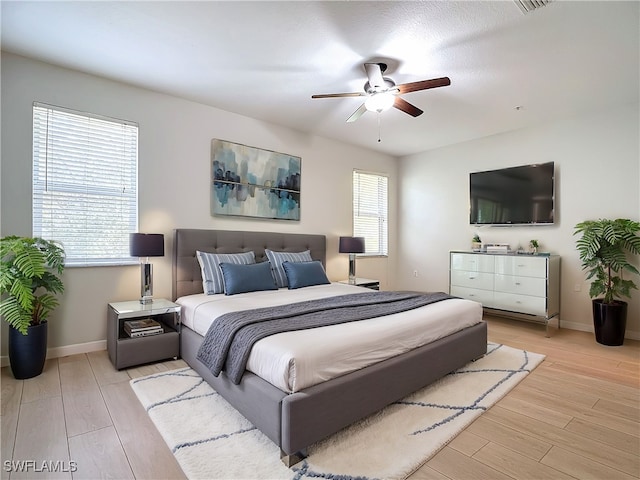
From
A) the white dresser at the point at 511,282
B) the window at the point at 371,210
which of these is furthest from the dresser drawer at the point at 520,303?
the window at the point at 371,210

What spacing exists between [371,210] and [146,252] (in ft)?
12.4

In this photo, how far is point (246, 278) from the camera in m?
3.52

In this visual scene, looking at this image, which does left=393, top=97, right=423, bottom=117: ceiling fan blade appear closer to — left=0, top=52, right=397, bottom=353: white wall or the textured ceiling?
the textured ceiling

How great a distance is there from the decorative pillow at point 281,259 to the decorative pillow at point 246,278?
0.78 ft

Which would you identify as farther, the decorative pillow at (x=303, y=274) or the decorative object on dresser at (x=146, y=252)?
the decorative pillow at (x=303, y=274)

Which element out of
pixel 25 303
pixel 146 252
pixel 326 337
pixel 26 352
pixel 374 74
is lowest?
pixel 26 352

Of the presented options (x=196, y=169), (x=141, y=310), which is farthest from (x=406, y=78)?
(x=141, y=310)

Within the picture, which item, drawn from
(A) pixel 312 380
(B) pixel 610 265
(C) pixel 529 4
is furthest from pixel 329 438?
(B) pixel 610 265

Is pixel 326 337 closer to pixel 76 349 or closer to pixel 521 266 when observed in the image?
pixel 76 349

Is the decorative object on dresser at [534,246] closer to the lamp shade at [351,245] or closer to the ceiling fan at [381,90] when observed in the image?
the lamp shade at [351,245]

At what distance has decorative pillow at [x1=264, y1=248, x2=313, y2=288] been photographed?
4.02 meters

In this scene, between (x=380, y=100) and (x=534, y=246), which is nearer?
(x=380, y=100)

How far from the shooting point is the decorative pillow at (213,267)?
351cm

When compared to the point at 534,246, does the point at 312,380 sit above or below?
below
